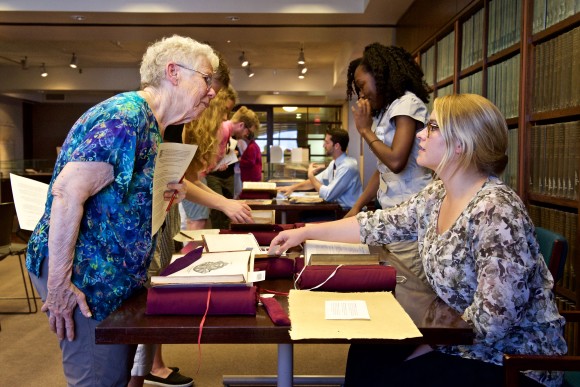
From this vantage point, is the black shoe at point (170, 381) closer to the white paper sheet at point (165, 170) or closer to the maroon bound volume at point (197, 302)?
the white paper sheet at point (165, 170)

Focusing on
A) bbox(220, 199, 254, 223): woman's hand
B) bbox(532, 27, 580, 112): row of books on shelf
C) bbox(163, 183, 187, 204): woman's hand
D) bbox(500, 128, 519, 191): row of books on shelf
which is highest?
bbox(532, 27, 580, 112): row of books on shelf

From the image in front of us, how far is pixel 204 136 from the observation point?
277 cm

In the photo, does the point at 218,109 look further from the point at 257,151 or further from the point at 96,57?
the point at 96,57

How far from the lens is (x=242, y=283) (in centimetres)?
138

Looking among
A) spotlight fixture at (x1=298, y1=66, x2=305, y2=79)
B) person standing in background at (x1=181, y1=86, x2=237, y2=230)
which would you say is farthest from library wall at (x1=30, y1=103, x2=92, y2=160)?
person standing in background at (x1=181, y1=86, x2=237, y2=230)

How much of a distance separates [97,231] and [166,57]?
51 cm

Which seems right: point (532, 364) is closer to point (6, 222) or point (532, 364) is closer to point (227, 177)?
point (227, 177)

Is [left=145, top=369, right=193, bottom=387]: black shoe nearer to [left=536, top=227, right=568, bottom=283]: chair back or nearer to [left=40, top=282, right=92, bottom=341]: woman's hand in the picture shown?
[left=40, top=282, right=92, bottom=341]: woman's hand

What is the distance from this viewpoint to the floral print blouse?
56.6 inches

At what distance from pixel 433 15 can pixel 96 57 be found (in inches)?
328

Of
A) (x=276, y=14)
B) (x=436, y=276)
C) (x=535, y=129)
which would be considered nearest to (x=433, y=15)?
(x=276, y=14)

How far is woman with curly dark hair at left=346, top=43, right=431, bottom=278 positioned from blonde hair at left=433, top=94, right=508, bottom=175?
935mm

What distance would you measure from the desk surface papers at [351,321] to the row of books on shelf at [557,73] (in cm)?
144

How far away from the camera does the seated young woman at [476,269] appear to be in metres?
1.45
